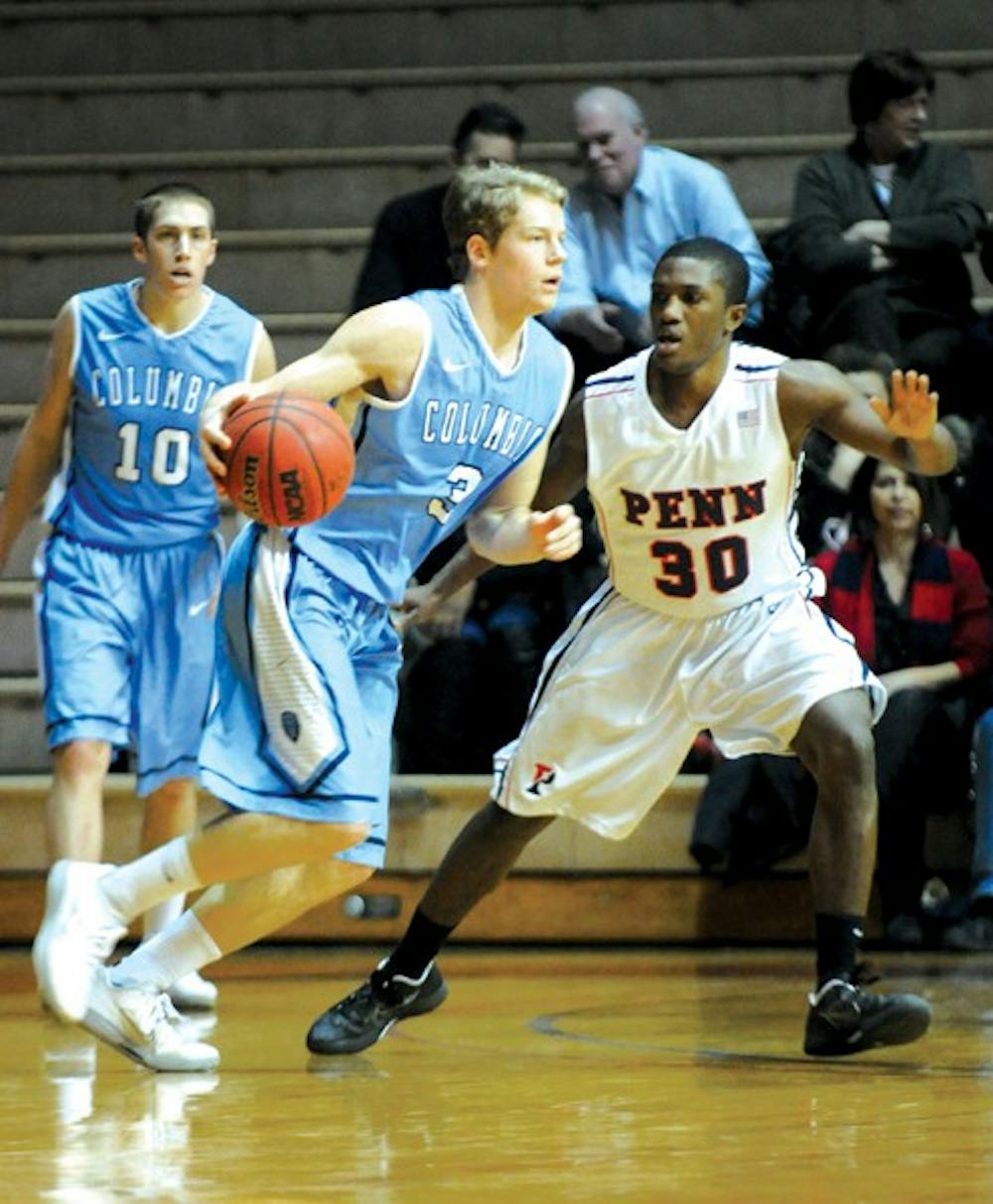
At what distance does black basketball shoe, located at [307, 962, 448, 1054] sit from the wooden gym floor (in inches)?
2.2

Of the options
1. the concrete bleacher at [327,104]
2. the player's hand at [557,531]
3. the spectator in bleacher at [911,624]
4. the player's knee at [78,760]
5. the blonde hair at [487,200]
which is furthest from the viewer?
the concrete bleacher at [327,104]

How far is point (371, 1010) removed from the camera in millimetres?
4977

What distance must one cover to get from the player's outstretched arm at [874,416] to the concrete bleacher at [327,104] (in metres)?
3.95

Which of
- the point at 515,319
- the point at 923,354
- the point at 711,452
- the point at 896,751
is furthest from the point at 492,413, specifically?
the point at 923,354

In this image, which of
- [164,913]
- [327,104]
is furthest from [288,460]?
[327,104]

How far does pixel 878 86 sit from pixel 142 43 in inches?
141

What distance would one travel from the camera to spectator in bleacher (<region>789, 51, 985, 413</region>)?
756 centimetres

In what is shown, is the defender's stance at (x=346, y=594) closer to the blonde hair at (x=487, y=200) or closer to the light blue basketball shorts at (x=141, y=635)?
the blonde hair at (x=487, y=200)

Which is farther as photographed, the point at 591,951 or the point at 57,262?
the point at 57,262

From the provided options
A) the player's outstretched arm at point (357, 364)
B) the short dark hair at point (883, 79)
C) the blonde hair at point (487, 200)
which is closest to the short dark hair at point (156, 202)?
the blonde hair at point (487, 200)

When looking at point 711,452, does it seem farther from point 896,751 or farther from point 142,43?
point 142,43

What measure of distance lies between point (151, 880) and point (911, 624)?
2.97 meters

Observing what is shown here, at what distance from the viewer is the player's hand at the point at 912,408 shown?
469cm

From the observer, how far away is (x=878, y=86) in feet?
25.0
